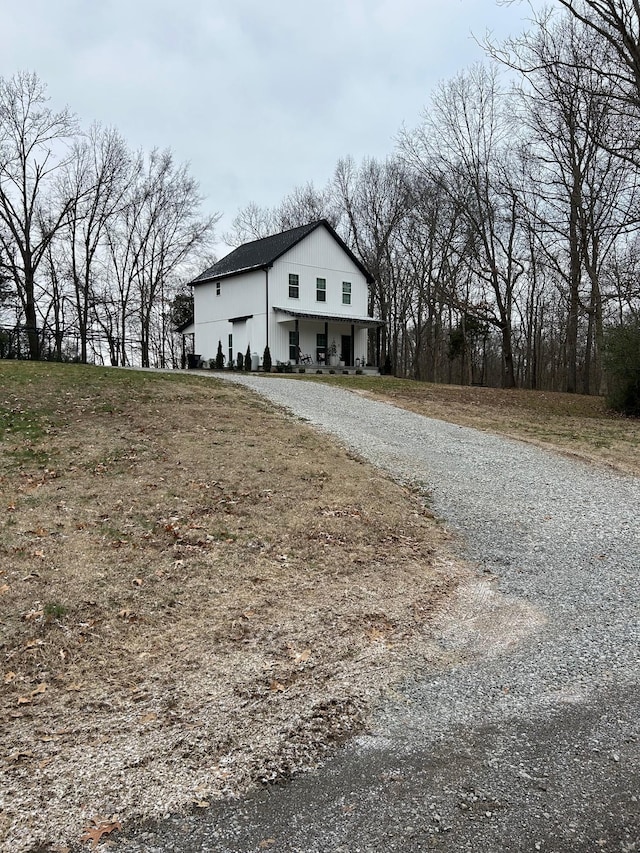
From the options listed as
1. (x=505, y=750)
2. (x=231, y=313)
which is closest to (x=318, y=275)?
(x=231, y=313)

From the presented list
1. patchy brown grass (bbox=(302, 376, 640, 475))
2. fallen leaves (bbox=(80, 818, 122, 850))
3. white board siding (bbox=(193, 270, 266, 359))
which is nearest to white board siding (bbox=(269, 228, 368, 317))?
white board siding (bbox=(193, 270, 266, 359))

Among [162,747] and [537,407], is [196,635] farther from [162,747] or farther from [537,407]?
[537,407]

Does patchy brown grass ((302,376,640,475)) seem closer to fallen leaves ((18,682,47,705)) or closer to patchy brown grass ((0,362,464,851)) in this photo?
patchy brown grass ((0,362,464,851))

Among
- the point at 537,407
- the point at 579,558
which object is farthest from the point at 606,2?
the point at 579,558

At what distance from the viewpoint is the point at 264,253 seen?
29562 mm

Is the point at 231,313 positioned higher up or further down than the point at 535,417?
higher up

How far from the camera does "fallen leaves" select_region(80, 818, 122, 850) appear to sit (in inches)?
86.4

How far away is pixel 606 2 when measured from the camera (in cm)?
1320

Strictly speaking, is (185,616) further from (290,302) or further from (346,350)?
(346,350)

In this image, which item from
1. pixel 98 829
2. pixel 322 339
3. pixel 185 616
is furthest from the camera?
pixel 322 339

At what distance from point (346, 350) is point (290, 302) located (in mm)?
4333

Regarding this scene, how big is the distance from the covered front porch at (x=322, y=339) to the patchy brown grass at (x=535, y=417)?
636 cm

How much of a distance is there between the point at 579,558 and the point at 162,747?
4.21m

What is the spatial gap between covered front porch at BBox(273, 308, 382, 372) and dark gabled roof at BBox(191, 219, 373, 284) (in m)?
2.93
